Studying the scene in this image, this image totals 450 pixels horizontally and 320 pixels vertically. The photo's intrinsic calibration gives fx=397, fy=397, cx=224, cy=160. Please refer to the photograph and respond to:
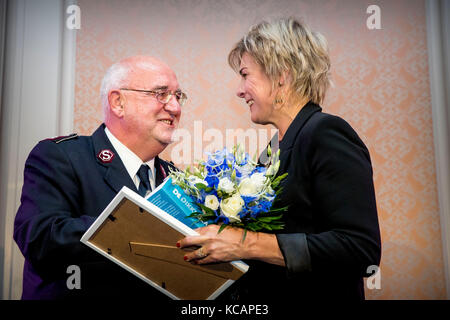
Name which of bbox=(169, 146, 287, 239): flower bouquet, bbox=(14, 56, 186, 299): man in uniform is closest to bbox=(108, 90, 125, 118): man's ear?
bbox=(14, 56, 186, 299): man in uniform

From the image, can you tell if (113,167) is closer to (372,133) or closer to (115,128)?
(115,128)

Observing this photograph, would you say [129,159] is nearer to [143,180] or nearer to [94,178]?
[143,180]

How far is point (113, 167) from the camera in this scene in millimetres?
1973

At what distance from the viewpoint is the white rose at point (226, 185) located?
137 cm

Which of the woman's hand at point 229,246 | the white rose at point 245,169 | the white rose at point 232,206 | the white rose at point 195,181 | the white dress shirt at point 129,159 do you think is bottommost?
the woman's hand at point 229,246

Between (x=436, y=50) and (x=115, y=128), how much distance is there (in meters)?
2.48

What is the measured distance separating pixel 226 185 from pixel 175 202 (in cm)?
21

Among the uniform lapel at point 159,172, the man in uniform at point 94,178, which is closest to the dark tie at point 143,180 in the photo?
the man in uniform at point 94,178

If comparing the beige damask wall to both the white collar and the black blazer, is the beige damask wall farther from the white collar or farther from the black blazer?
Result: the black blazer

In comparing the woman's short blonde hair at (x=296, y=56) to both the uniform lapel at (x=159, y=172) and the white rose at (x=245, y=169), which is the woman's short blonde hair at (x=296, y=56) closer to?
the white rose at (x=245, y=169)

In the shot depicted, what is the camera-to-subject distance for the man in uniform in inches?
67.4

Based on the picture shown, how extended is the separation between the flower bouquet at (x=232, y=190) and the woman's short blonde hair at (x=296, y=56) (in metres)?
0.55

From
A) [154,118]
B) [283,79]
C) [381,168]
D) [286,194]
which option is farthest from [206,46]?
[286,194]

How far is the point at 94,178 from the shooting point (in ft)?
6.27
